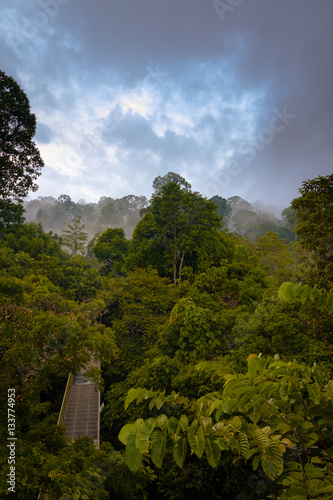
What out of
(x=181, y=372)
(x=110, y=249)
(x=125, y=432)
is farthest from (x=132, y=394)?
(x=110, y=249)

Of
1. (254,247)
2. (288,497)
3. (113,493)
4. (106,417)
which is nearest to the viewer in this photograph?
(288,497)

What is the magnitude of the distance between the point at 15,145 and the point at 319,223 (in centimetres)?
1379

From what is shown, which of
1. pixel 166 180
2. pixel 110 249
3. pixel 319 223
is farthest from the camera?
pixel 166 180

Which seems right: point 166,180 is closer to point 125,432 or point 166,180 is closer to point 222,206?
point 222,206

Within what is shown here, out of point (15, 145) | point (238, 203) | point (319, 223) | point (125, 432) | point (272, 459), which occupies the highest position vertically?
point (238, 203)

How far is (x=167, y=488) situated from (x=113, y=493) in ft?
3.17

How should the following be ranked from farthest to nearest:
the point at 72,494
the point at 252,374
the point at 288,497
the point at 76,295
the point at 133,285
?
1. the point at 76,295
2. the point at 133,285
3. the point at 72,494
4. the point at 252,374
5. the point at 288,497

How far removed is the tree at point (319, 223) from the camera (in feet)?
17.9

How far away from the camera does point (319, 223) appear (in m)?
5.57

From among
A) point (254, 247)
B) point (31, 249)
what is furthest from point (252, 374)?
point (254, 247)

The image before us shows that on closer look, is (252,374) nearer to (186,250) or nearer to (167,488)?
(167,488)

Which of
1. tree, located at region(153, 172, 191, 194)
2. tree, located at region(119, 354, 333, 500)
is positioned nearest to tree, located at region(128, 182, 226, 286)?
tree, located at region(119, 354, 333, 500)

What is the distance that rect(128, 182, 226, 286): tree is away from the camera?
15.8m

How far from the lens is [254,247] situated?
1119 inches
